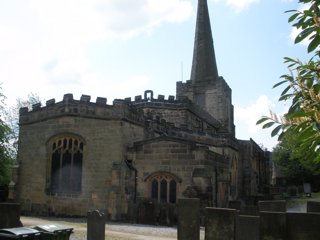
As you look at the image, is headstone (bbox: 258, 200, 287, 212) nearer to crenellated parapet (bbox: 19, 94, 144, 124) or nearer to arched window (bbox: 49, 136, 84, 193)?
crenellated parapet (bbox: 19, 94, 144, 124)

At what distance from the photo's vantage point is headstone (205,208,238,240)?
9.08m

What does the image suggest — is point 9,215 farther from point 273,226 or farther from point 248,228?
point 273,226

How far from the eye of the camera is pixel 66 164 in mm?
19375

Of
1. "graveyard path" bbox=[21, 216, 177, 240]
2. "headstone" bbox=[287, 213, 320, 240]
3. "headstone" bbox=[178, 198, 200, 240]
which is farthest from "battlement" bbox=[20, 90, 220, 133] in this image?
"headstone" bbox=[287, 213, 320, 240]

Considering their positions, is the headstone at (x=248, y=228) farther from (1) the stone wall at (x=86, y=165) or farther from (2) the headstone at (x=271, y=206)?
(1) the stone wall at (x=86, y=165)

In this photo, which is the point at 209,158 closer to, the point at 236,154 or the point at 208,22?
the point at 236,154

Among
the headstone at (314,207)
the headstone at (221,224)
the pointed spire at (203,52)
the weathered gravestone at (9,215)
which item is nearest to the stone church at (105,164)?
the headstone at (314,207)

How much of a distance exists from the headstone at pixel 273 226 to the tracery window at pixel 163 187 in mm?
8667

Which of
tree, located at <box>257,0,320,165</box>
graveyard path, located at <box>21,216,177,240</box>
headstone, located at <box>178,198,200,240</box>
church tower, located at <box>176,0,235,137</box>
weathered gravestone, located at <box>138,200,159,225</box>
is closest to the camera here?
tree, located at <box>257,0,320,165</box>

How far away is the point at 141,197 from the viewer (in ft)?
60.3

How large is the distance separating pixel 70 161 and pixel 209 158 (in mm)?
6951

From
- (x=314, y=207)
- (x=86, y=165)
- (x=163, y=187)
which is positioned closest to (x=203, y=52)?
(x=163, y=187)

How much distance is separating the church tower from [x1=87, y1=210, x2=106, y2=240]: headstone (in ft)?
92.7

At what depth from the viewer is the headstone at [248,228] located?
9383 mm
